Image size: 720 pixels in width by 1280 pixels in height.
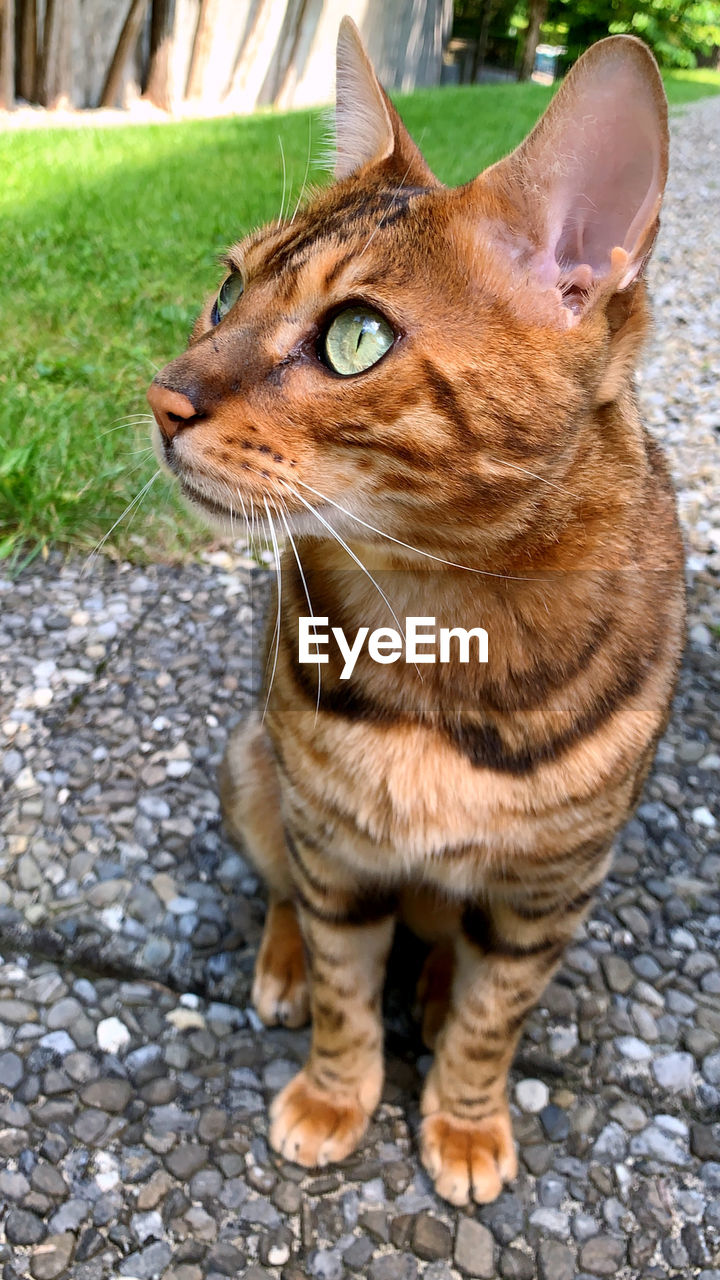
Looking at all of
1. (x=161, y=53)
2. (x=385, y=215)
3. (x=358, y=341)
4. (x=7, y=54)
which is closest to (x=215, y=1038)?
(x=358, y=341)

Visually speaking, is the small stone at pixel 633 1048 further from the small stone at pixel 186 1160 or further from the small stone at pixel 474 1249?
the small stone at pixel 186 1160

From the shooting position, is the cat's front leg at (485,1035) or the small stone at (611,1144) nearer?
the cat's front leg at (485,1035)

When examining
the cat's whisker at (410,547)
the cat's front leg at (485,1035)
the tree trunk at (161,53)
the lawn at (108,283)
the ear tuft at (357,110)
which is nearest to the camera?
the cat's whisker at (410,547)

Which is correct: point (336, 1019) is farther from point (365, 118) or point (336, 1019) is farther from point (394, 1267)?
point (365, 118)

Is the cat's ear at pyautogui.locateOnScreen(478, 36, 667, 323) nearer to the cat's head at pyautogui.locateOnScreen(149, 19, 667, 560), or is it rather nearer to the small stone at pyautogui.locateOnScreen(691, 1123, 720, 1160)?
the cat's head at pyautogui.locateOnScreen(149, 19, 667, 560)

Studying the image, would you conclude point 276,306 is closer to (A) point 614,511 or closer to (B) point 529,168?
(B) point 529,168

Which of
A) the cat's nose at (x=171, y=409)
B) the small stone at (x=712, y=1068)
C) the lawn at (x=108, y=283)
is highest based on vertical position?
the cat's nose at (x=171, y=409)

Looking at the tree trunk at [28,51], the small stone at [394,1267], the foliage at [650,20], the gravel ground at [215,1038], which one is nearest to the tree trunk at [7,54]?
the tree trunk at [28,51]

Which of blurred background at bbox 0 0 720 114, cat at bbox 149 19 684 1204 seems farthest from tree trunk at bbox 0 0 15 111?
cat at bbox 149 19 684 1204
